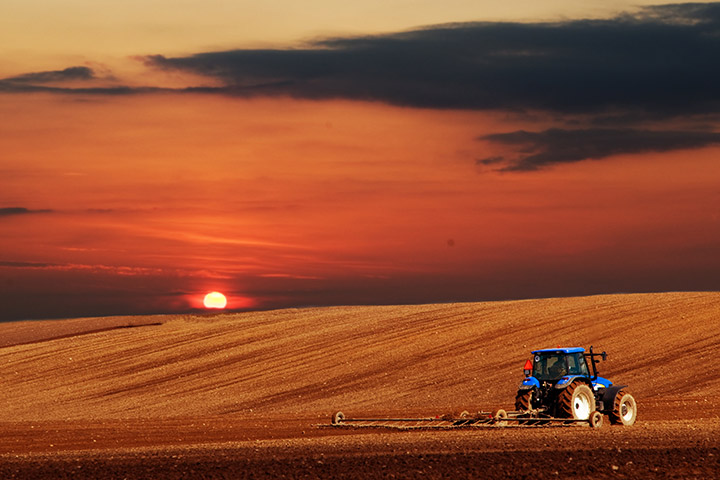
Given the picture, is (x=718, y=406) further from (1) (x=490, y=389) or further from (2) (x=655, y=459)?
(2) (x=655, y=459)

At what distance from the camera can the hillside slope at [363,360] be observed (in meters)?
45.3

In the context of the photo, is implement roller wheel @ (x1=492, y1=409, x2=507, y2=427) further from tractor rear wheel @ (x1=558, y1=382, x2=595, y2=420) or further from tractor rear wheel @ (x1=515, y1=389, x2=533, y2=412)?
tractor rear wheel @ (x1=558, y1=382, x2=595, y2=420)

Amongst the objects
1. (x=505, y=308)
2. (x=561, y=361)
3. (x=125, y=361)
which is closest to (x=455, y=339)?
(x=505, y=308)

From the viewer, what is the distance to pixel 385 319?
69.8 meters

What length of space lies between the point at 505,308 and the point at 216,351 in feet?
63.7

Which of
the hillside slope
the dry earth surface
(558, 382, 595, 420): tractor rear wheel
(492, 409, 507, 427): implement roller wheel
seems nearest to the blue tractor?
(558, 382, 595, 420): tractor rear wheel

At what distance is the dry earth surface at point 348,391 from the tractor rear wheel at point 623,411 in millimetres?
1085

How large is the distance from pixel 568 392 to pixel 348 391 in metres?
20.9

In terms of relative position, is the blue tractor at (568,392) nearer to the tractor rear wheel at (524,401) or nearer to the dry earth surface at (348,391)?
the tractor rear wheel at (524,401)

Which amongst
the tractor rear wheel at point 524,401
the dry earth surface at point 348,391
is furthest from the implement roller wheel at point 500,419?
the tractor rear wheel at point 524,401

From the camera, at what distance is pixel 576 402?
28.1 m

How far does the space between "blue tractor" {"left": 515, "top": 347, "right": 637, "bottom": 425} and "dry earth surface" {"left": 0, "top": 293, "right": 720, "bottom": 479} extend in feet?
2.80

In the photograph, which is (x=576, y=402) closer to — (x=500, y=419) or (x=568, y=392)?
(x=568, y=392)

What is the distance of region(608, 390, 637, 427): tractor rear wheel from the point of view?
1133 inches
